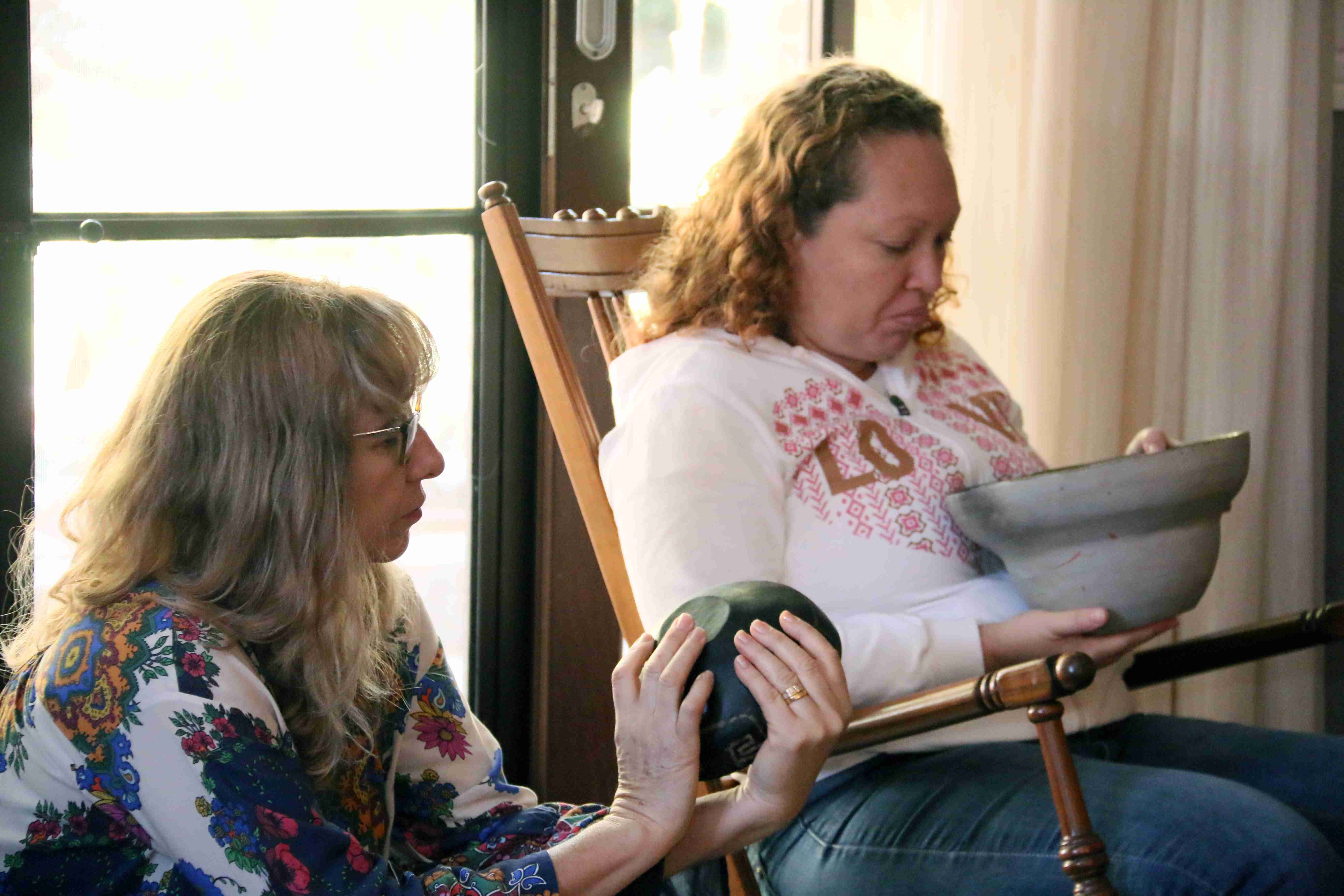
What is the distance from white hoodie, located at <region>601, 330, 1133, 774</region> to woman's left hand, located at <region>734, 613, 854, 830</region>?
0.66 feet

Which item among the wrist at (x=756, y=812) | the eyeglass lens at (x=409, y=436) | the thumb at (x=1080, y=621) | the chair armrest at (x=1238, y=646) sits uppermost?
the eyeglass lens at (x=409, y=436)

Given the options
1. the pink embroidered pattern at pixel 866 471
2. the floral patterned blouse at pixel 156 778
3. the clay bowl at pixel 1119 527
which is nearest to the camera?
the floral patterned blouse at pixel 156 778

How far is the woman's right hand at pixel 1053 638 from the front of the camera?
4.00ft

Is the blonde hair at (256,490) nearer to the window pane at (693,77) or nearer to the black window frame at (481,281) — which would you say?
the black window frame at (481,281)

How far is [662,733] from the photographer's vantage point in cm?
98

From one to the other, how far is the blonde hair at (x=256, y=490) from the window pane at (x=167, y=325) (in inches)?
22.0

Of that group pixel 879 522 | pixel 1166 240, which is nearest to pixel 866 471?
pixel 879 522

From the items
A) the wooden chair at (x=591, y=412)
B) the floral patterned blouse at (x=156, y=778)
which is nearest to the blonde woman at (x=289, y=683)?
the floral patterned blouse at (x=156, y=778)

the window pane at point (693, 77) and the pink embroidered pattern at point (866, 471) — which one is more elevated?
the window pane at point (693, 77)

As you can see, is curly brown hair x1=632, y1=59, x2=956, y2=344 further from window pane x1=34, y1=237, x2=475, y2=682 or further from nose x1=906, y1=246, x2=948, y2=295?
window pane x1=34, y1=237, x2=475, y2=682

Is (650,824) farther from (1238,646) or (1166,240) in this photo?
(1166,240)

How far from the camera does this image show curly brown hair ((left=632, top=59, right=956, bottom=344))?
138 cm

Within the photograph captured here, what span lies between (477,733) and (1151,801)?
1.92ft

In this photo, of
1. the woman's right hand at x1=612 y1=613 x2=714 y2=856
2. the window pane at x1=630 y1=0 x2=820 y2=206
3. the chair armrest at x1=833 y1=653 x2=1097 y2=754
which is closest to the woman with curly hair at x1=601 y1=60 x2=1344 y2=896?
the chair armrest at x1=833 y1=653 x2=1097 y2=754
